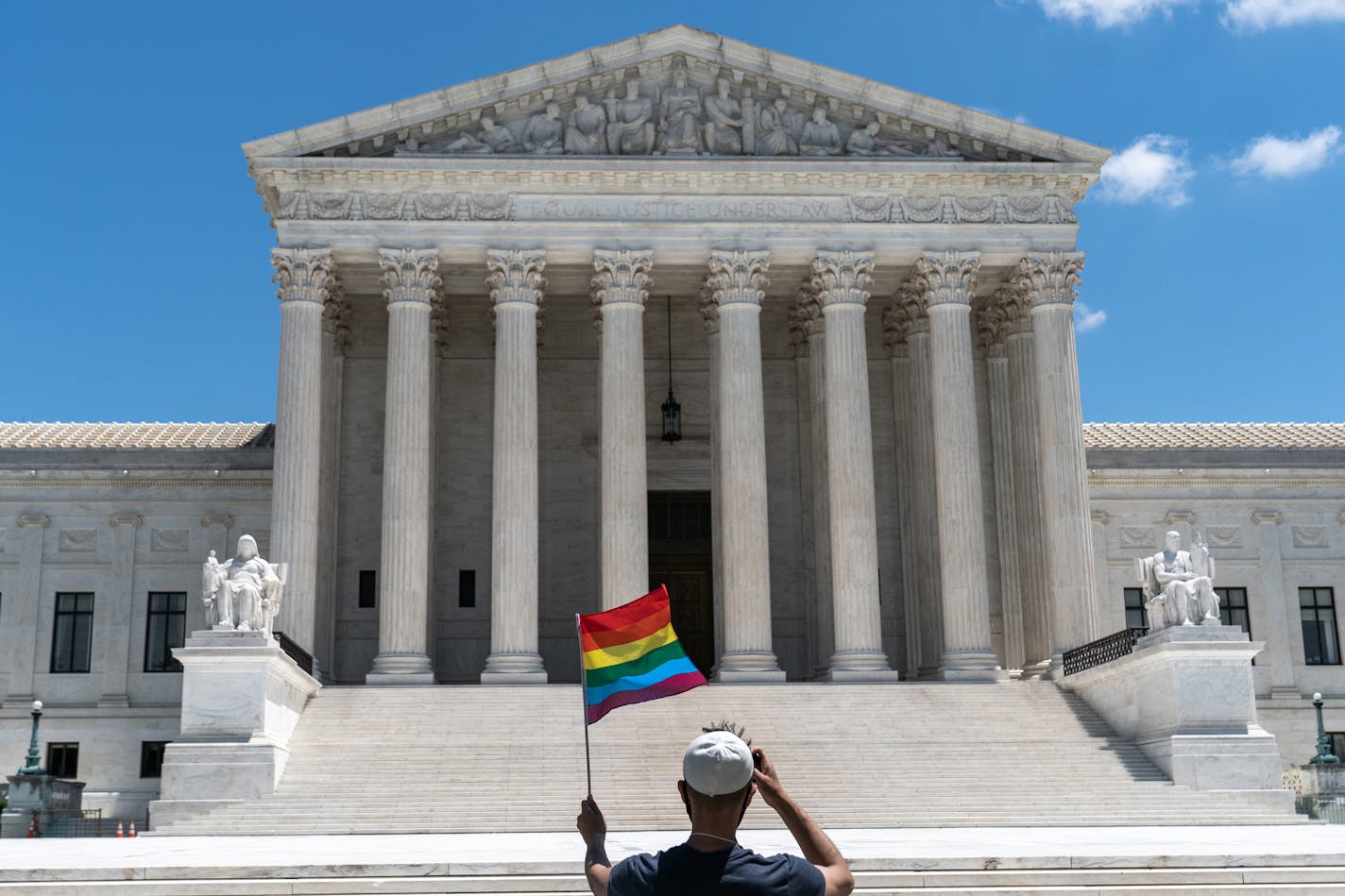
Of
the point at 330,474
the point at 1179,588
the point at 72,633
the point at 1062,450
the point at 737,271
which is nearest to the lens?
the point at 1179,588

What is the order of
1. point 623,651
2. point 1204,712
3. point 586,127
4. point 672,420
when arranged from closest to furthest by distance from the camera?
point 623,651 → point 1204,712 → point 586,127 → point 672,420

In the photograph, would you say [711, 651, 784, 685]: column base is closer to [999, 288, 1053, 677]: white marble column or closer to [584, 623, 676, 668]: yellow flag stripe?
[999, 288, 1053, 677]: white marble column

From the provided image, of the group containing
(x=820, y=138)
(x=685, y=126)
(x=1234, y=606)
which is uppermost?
→ (x=685, y=126)

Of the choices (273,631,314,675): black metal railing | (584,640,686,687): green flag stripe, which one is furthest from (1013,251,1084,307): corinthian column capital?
(584,640,686,687): green flag stripe

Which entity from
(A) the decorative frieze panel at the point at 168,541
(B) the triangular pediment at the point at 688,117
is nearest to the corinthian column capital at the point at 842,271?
(B) the triangular pediment at the point at 688,117

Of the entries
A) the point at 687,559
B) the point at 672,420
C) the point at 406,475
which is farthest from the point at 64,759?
the point at 672,420

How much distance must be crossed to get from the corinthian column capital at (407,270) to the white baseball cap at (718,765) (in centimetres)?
3524

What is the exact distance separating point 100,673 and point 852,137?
25.7m

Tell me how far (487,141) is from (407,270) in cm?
404

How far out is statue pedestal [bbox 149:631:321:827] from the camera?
101 feet

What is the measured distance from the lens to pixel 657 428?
157 feet

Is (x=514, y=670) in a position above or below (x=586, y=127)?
below

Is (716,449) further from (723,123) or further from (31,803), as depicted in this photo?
(31,803)

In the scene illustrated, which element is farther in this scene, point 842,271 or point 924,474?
point 924,474
